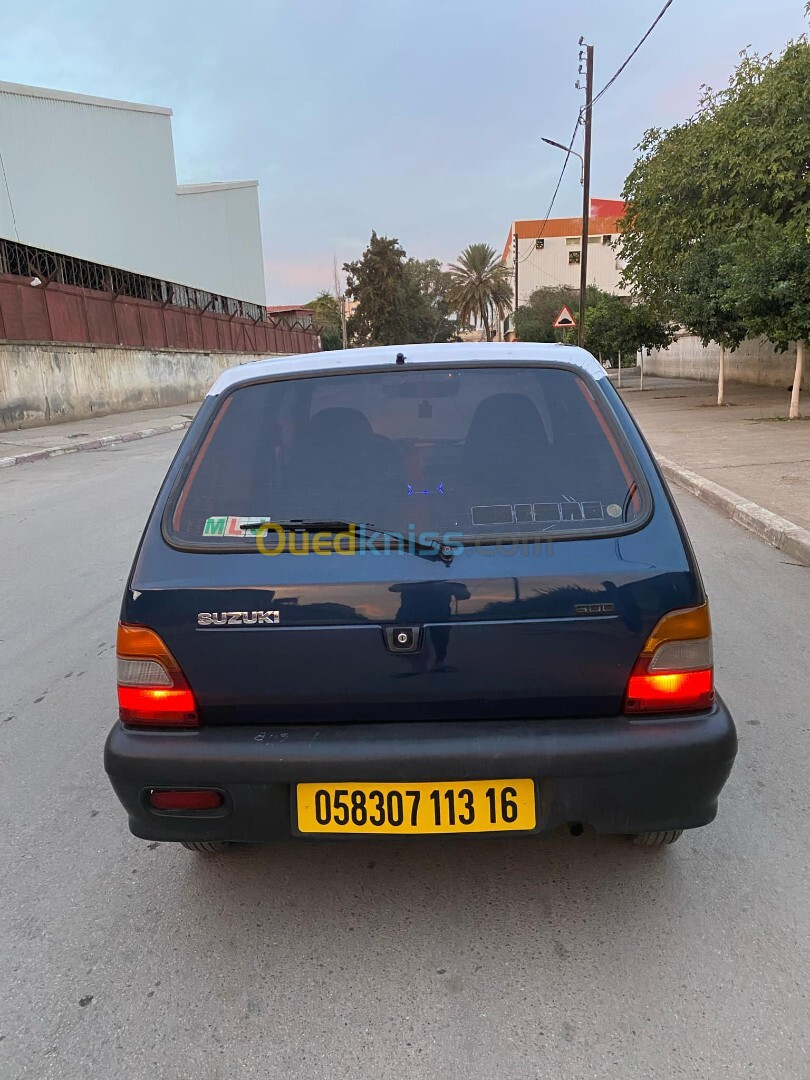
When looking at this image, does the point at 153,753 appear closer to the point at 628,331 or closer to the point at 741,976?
the point at 741,976

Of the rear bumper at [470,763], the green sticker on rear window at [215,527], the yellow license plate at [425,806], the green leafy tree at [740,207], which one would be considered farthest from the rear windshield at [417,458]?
the green leafy tree at [740,207]

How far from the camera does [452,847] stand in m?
2.51

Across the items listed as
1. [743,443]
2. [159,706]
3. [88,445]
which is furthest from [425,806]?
[88,445]

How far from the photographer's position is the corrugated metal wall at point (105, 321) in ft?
60.1

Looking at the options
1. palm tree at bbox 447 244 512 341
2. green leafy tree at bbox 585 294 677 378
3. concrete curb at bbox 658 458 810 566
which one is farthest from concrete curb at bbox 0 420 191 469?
palm tree at bbox 447 244 512 341

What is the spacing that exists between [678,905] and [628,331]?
22302 mm

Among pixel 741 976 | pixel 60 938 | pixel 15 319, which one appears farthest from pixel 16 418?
pixel 741 976

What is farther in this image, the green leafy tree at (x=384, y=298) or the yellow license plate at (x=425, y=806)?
the green leafy tree at (x=384, y=298)

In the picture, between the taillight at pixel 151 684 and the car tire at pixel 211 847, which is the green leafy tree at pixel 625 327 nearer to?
the car tire at pixel 211 847

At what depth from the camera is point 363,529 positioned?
2.04 meters

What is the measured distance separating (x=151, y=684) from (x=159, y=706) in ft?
0.21

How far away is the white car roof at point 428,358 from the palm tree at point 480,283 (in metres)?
60.5

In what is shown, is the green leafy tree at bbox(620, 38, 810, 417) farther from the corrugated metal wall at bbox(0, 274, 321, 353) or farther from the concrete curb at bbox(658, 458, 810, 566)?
the corrugated metal wall at bbox(0, 274, 321, 353)

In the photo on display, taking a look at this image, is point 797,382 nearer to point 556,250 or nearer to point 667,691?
point 667,691
